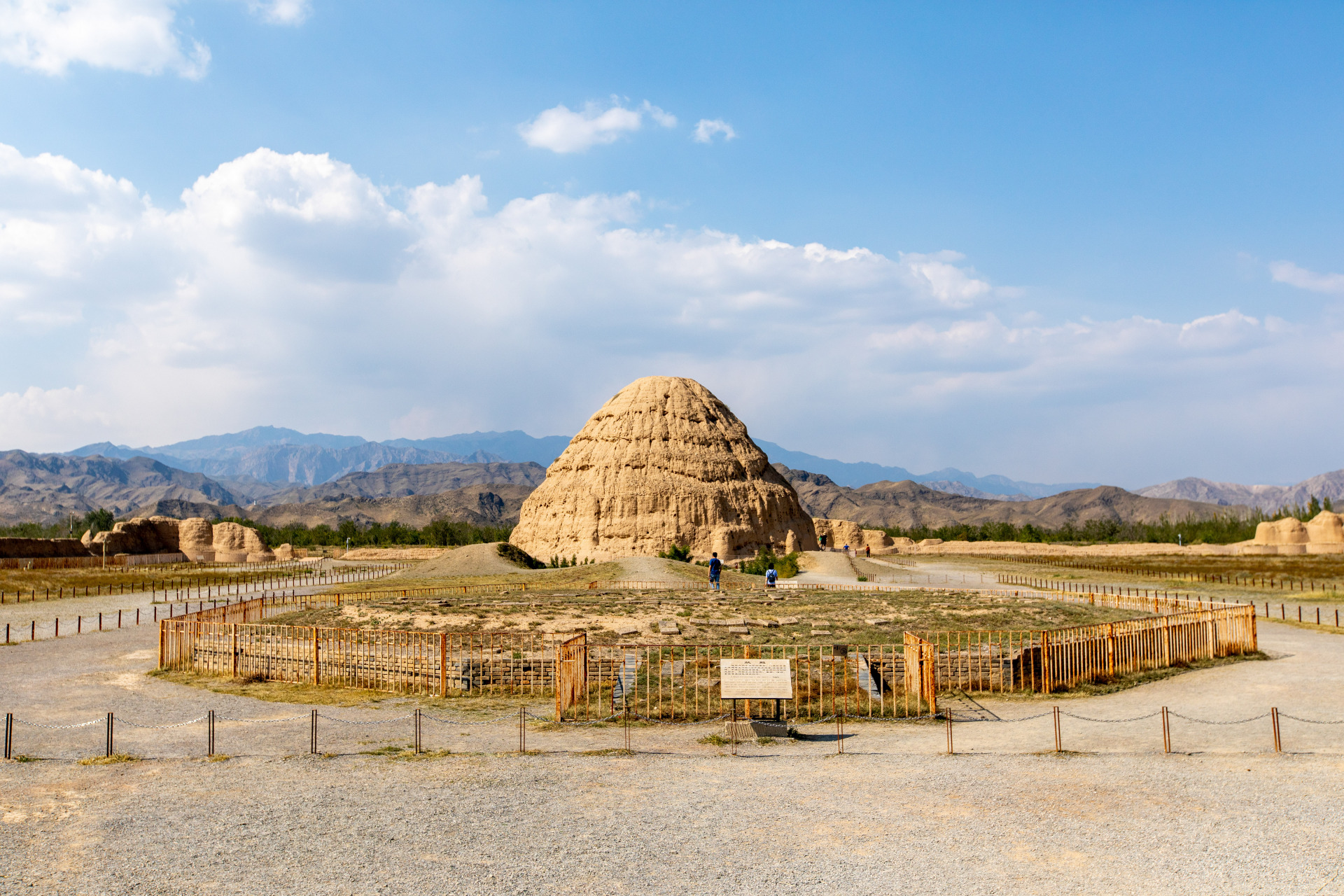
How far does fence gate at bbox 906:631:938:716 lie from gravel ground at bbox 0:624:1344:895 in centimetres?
89

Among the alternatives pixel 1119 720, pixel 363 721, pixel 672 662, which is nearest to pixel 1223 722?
pixel 1119 720

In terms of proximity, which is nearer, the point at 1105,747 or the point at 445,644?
the point at 1105,747

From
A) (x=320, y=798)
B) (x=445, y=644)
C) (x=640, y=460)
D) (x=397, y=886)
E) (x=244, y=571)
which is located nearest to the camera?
(x=397, y=886)

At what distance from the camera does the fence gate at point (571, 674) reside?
51.9 ft

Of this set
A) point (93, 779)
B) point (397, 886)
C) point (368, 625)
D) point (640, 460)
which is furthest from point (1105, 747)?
point (640, 460)

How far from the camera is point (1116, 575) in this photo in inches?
2250

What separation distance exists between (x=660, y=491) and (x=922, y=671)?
52273 mm

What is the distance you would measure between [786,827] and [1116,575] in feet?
183

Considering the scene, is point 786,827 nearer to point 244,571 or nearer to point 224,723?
point 224,723

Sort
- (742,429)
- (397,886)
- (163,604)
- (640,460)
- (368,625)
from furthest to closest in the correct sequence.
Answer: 1. (742,429)
2. (640,460)
3. (163,604)
4. (368,625)
5. (397,886)

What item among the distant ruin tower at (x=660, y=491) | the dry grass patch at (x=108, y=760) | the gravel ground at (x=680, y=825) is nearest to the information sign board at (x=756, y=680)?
the gravel ground at (x=680, y=825)

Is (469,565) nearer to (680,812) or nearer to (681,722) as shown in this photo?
(681,722)

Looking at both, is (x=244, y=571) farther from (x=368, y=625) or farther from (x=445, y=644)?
(x=445, y=644)

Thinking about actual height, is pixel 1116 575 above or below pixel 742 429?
below
